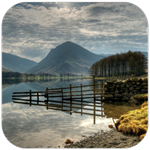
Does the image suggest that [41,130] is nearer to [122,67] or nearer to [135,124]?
[135,124]

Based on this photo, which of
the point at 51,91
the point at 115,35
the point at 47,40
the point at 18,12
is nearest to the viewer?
the point at 18,12

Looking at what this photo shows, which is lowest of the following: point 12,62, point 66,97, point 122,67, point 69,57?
point 66,97

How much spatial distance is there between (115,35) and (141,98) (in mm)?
3469

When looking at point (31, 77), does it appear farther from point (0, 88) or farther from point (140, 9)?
point (140, 9)

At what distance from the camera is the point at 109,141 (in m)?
5.30

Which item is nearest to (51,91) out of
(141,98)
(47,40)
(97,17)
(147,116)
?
(47,40)

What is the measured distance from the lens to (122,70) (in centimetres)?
1005

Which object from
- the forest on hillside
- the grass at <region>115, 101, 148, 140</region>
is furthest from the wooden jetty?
the grass at <region>115, 101, 148, 140</region>

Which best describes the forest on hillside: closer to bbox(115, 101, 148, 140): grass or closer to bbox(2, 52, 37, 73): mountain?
bbox(115, 101, 148, 140): grass

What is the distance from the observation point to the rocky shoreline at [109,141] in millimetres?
5098

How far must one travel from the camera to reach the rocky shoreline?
510cm

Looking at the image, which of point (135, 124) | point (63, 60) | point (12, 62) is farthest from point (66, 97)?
point (135, 124)

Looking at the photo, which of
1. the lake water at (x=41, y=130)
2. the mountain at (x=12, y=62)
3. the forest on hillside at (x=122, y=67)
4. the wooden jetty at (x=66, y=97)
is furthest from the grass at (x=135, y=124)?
the mountain at (x=12, y=62)

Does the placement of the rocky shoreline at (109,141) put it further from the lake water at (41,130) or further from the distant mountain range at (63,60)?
the distant mountain range at (63,60)
